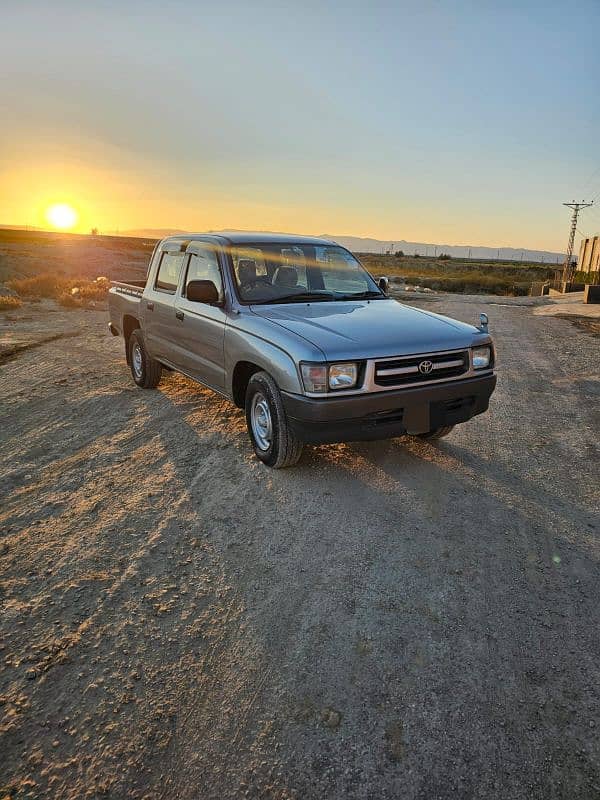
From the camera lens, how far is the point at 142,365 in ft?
23.3

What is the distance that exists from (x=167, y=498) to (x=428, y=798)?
2.66 meters

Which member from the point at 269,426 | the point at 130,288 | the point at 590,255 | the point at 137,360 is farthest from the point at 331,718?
the point at 590,255

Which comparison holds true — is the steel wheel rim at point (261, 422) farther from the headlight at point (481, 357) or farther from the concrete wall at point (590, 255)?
the concrete wall at point (590, 255)

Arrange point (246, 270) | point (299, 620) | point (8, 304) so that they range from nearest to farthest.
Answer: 1. point (299, 620)
2. point (246, 270)
3. point (8, 304)

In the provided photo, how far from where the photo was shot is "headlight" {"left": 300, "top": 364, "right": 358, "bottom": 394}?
3.91m

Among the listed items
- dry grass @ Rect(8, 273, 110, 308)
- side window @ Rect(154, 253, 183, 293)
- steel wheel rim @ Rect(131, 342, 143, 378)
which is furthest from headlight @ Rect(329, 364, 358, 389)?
dry grass @ Rect(8, 273, 110, 308)

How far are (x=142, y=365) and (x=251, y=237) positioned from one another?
2395 millimetres

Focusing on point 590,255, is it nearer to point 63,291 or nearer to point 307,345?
point 63,291

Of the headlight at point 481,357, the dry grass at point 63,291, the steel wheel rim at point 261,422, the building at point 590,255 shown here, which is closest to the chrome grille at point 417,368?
the headlight at point 481,357

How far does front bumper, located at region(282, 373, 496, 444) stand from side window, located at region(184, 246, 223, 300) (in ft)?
5.62

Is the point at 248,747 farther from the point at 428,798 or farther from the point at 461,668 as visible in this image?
the point at 461,668

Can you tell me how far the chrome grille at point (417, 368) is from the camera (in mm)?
4055

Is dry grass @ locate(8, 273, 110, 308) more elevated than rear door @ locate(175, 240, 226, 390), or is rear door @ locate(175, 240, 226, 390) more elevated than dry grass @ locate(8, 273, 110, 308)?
rear door @ locate(175, 240, 226, 390)

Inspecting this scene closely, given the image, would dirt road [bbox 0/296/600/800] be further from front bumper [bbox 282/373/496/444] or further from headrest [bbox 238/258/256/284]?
headrest [bbox 238/258/256/284]
